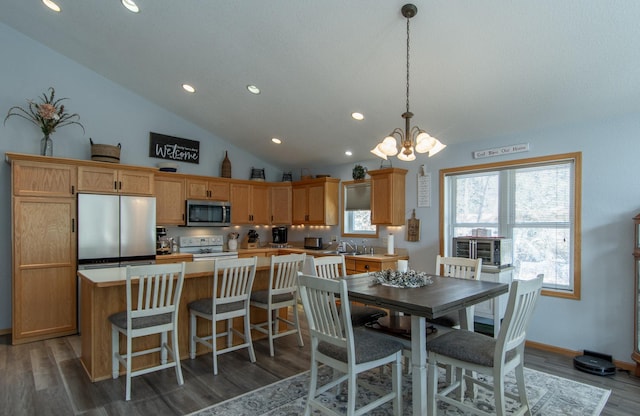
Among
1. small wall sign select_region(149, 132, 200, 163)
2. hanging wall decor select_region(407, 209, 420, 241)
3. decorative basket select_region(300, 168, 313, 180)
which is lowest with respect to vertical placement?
hanging wall decor select_region(407, 209, 420, 241)

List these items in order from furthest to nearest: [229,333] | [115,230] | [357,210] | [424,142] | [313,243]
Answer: [313,243], [357,210], [115,230], [229,333], [424,142]

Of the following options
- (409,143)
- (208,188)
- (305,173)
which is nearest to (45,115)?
(208,188)

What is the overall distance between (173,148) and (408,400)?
15.6ft

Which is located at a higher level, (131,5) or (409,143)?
(131,5)

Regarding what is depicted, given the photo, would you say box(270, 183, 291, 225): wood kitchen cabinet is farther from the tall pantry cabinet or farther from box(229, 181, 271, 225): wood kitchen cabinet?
the tall pantry cabinet

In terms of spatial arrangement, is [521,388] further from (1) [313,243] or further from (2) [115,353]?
(1) [313,243]

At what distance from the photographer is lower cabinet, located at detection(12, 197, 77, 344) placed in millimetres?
3902

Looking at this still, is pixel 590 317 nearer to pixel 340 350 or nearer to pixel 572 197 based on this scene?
pixel 572 197

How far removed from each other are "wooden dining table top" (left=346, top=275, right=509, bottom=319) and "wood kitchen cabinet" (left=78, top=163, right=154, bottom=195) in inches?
129

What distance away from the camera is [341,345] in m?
2.14

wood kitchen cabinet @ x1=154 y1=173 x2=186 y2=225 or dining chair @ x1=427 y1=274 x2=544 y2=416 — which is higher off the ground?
wood kitchen cabinet @ x1=154 y1=173 x2=186 y2=225

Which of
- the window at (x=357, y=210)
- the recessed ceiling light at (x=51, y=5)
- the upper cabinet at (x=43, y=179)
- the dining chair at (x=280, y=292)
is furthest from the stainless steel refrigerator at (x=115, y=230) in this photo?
the window at (x=357, y=210)

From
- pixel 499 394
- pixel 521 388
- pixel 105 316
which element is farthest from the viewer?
pixel 105 316

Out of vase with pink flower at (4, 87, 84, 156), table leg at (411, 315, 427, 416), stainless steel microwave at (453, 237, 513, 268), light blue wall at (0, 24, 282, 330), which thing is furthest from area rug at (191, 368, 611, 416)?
vase with pink flower at (4, 87, 84, 156)
